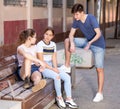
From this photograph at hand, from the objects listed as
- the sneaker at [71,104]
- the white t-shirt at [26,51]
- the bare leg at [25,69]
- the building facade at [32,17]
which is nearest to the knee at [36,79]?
the bare leg at [25,69]

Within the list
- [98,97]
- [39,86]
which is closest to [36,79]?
[39,86]

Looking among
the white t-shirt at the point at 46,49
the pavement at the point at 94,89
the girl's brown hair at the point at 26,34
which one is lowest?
the pavement at the point at 94,89

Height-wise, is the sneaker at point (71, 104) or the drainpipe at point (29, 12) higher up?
the drainpipe at point (29, 12)

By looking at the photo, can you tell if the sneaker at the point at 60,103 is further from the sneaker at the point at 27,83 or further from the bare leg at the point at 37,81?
the sneaker at the point at 27,83

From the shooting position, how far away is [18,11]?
1389 cm

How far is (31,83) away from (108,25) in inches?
1337

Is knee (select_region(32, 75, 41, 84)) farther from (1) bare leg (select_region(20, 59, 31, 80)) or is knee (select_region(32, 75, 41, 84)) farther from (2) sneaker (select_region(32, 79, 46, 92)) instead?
(2) sneaker (select_region(32, 79, 46, 92))

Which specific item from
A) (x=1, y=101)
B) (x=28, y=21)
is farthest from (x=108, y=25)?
(x=1, y=101)

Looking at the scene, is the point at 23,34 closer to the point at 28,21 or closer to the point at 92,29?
the point at 92,29

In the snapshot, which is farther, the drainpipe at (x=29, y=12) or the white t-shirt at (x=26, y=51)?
the drainpipe at (x=29, y=12)

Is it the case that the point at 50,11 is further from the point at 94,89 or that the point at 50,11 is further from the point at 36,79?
the point at 36,79

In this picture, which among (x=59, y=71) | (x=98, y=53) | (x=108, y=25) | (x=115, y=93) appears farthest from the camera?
(x=108, y=25)

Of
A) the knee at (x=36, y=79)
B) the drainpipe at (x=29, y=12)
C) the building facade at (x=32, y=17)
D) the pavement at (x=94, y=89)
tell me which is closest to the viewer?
the knee at (x=36, y=79)

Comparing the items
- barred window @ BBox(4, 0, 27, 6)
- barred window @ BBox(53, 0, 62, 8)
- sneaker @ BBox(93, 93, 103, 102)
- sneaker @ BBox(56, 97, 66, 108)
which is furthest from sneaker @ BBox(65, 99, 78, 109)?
barred window @ BBox(53, 0, 62, 8)
